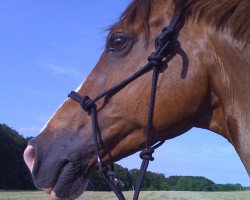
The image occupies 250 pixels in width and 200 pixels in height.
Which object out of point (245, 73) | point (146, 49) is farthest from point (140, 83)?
point (245, 73)

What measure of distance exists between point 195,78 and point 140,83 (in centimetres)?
48

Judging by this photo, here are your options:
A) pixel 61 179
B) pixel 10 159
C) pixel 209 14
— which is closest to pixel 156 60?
pixel 209 14

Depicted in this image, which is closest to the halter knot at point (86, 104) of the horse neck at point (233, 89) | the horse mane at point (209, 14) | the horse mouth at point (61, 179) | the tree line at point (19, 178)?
the horse mouth at point (61, 179)

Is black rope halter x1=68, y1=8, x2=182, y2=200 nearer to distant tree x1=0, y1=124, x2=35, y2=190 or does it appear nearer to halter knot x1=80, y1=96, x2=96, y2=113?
halter knot x1=80, y1=96, x2=96, y2=113

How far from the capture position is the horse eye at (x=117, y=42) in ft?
12.7

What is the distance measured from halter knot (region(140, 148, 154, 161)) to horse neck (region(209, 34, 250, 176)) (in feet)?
2.15

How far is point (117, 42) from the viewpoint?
3.89m

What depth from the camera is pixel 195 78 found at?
3568 mm

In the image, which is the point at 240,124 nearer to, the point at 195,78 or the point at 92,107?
the point at 195,78

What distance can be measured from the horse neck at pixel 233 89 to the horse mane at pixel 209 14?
106mm

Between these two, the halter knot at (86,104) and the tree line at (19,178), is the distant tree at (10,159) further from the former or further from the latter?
the halter knot at (86,104)

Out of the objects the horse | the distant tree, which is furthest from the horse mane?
the distant tree

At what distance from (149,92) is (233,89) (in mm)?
699

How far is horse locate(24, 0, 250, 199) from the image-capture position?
3.50m
